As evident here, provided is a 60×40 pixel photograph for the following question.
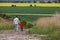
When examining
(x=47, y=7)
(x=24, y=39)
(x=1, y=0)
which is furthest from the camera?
(x=1, y=0)

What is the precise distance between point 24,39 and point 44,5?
151 ft

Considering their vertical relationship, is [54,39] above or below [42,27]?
above

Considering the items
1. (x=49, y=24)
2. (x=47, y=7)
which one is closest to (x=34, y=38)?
(x=49, y=24)

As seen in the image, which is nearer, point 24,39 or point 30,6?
point 24,39

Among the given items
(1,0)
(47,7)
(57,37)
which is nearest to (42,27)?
(57,37)

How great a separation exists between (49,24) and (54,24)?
794mm

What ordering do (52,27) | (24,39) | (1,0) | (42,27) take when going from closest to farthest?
(24,39), (52,27), (42,27), (1,0)

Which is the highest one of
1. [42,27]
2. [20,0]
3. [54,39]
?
[54,39]

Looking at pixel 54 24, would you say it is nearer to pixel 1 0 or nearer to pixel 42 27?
pixel 42 27

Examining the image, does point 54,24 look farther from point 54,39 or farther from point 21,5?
point 21,5

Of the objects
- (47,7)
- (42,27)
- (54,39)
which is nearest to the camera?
(54,39)

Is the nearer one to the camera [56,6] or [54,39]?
[54,39]

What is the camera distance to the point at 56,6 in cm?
6131

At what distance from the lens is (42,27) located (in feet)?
65.2
